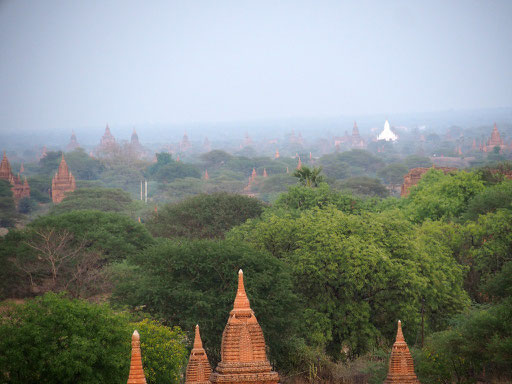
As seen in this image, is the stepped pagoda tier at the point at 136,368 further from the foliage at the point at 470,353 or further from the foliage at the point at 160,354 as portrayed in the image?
the foliage at the point at 470,353

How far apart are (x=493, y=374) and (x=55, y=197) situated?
338 feet

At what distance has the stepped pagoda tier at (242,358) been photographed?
60.1 feet

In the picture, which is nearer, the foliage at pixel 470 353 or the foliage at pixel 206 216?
the foliage at pixel 470 353

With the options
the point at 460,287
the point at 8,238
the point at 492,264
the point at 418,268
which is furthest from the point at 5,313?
the point at 8,238

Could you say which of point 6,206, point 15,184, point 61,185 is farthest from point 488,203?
point 15,184

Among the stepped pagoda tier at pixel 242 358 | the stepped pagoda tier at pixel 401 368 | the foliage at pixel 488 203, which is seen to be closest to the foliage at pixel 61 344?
the stepped pagoda tier at pixel 242 358

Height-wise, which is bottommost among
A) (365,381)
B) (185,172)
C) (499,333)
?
(185,172)

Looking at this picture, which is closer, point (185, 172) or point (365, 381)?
point (365, 381)

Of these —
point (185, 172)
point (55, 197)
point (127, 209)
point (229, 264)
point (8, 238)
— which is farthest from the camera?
point (185, 172)

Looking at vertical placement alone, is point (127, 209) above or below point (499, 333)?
below

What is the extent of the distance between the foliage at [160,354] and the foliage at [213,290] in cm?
323

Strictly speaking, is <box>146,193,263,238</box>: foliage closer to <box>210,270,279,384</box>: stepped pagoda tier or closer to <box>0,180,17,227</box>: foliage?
<box>0,180,17,227</box>: foliage

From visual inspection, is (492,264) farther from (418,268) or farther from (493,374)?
(493,374)

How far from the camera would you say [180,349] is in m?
28.9
